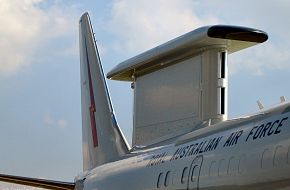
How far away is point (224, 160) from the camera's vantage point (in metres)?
7.23

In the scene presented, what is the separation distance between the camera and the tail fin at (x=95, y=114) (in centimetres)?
1242

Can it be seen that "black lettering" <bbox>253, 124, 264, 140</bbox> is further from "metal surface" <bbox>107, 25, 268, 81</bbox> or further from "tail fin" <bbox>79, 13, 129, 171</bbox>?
"tail fin" <bbox>79, 13, 129, 171</bbox>

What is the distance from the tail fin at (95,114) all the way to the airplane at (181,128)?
20 mm

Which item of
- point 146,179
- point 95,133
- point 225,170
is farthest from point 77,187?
point 225,170

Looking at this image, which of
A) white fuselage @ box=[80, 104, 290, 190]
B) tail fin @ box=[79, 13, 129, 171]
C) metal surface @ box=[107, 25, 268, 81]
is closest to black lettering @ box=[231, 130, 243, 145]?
white fuselage @ box=[80, 104, 290, 190]

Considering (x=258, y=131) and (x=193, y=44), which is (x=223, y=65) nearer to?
(x=193, y=44)

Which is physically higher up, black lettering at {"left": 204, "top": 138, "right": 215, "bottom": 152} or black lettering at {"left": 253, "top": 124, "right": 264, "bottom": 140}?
black lettering at {"left": 204, "top": 138, "right": 215, "bottom": 152}

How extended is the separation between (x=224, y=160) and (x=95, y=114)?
6.30 meters

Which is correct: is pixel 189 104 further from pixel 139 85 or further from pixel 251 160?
pixel 251 160

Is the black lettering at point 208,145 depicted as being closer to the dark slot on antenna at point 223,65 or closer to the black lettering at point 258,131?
the black lettering at point 258,131

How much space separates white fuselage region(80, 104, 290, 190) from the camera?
6262 mm

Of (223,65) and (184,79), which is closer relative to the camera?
(223,65)

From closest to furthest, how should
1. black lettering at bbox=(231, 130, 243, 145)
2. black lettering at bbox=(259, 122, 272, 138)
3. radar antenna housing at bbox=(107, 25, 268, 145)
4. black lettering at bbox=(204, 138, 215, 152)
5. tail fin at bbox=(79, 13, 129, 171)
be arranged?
black lettering at bbox=(259, 122, 272, 138) < black lettering at bbox=(231, 130, 243, 145) < black lettering at bbox=(204, 138, 215, 152) < radar antenna housing at bbox=(107, 25, 268, 145) < tail fin at bbox=(79, 13, 129, 171)

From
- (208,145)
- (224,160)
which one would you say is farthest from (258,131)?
(208,145)
